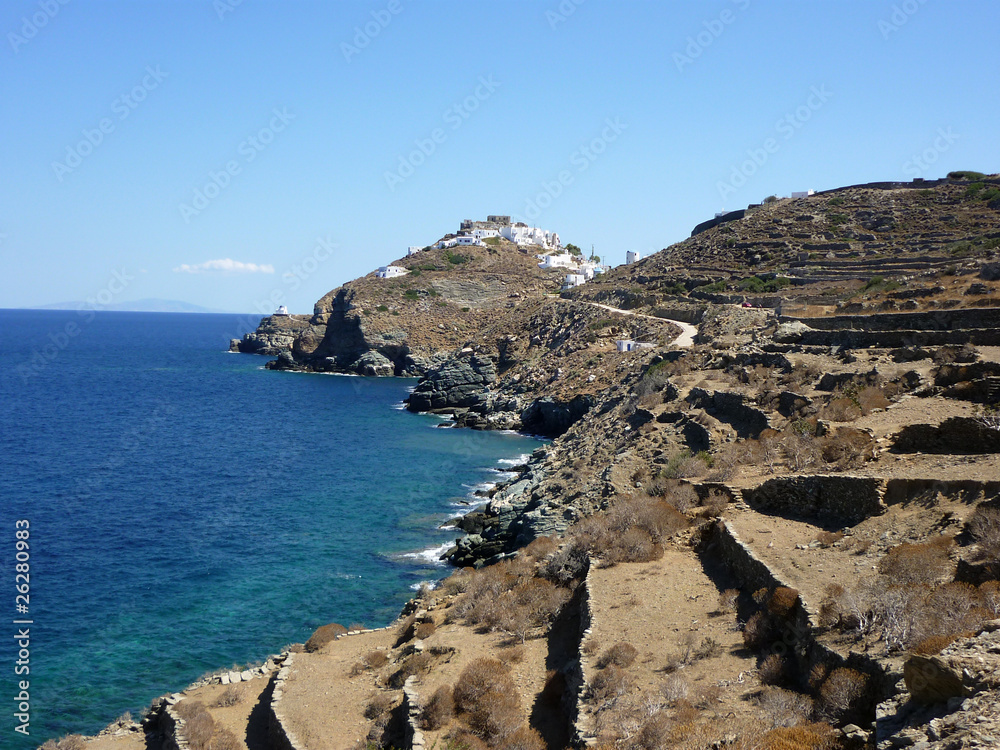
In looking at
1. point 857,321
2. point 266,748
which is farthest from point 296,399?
point 266,748

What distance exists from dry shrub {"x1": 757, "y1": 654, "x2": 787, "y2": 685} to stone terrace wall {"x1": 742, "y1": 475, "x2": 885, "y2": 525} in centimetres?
458

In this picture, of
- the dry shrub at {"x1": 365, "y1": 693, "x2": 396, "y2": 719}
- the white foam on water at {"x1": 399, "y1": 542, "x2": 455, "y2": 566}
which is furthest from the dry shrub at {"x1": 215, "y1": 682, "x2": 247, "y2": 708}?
the white foam on water at {"x1": 399, "y1": 542, "x2": 455, "y2": 566}

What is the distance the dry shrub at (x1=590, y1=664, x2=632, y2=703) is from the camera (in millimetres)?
10219

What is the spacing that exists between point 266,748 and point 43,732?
6877 mm

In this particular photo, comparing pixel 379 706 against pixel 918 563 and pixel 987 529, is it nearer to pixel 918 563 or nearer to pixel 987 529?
pixel 918 563

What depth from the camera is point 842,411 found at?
1853cm

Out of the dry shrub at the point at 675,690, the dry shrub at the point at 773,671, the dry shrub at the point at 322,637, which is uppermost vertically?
the dry shrub at the point at 773,671

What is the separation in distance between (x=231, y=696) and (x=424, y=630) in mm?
4354

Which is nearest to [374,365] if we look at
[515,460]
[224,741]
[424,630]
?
[515,460]

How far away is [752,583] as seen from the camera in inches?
482

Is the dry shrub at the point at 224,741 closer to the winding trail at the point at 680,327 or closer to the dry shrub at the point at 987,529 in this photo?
the dry shrub at the point at 987,529

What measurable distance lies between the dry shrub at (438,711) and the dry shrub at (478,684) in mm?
116

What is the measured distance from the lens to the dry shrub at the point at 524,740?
10.4 metres

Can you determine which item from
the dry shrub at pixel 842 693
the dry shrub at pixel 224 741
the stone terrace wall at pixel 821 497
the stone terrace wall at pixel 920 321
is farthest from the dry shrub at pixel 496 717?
the stone terrace wall at pixel 920 321
